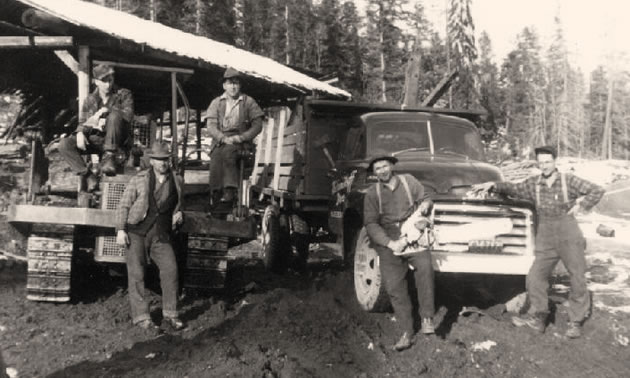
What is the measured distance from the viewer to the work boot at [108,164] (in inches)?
268

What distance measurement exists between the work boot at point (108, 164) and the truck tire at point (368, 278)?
2.83 metres

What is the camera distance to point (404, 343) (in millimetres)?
5332

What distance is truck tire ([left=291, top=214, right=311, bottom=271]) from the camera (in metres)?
9.04

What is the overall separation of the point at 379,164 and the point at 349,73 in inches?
1789

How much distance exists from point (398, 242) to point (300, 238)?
402 cm

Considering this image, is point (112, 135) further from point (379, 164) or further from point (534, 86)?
point (534, 86)

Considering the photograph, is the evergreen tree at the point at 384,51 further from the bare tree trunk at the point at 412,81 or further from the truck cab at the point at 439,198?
the truck cab at the point at 439,198

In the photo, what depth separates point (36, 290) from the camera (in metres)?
6.71

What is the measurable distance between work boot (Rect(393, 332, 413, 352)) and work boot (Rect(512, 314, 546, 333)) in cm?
129

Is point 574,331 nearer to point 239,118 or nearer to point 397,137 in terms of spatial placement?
point 397,137

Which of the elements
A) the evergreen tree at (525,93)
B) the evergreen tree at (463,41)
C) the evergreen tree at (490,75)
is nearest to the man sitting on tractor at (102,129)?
the evergreen tree at (463,41)

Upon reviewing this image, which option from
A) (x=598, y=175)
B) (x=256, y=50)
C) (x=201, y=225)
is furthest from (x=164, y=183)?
(x=256, y=50)

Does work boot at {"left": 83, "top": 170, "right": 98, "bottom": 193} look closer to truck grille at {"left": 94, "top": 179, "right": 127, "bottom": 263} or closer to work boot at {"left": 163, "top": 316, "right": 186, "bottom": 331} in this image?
truck grille at {"left": 94, "top": 179, "right": 127, "bottom": 263}

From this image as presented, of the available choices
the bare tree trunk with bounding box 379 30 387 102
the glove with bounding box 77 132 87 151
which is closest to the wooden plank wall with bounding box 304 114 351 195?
the glove with bounding box 77 132 87 151
